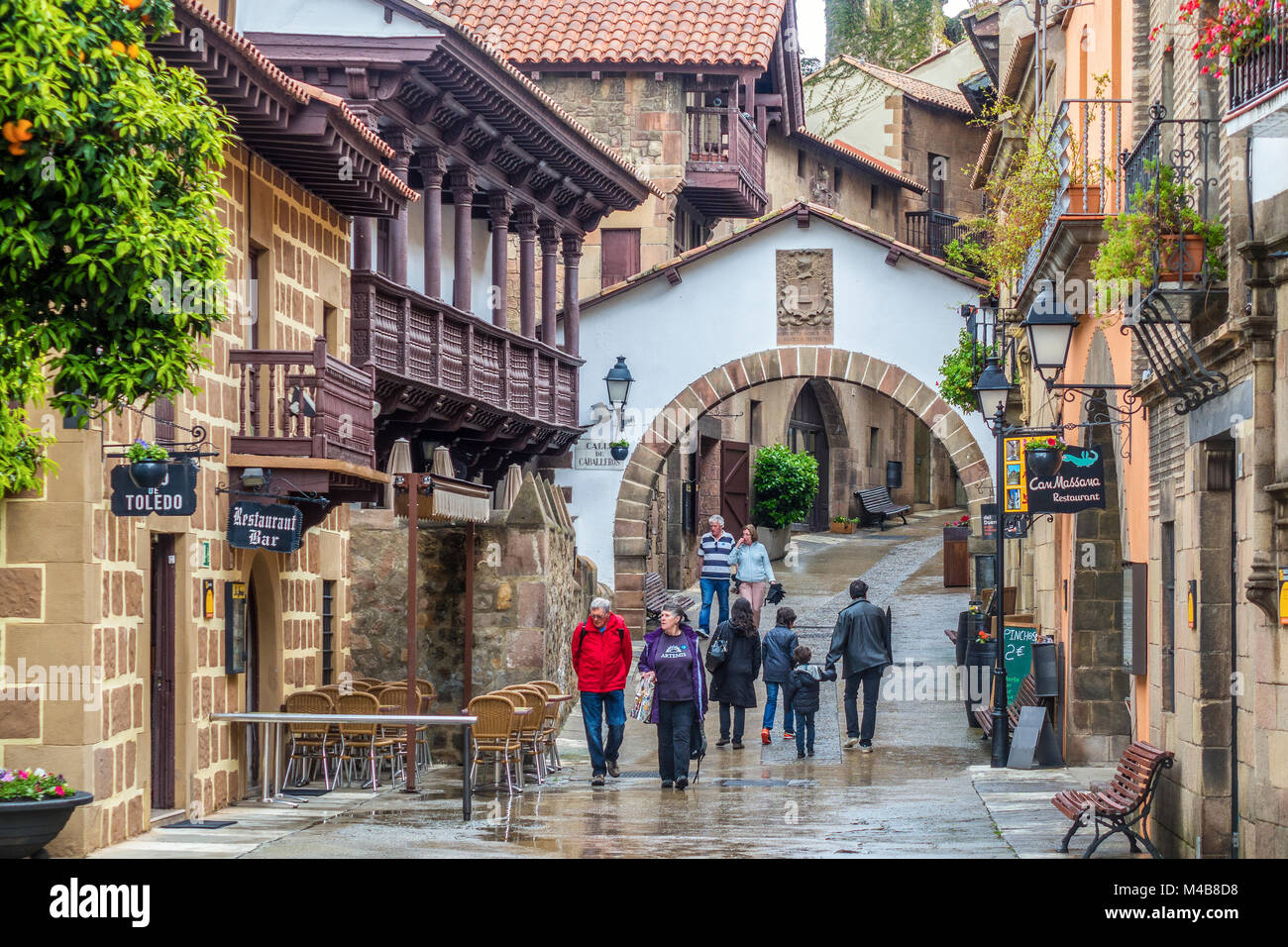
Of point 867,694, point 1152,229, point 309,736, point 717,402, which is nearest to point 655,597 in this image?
point 717,402

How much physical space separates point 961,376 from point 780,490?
13.3 m

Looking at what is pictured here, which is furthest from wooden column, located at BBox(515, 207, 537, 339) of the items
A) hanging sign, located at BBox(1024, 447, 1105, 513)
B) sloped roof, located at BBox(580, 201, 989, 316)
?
hanging sign, located at BBox(1024, 447, 1105, 513)

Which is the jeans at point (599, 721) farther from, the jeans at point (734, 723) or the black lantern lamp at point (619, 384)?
the black lantern lamp at point (619, 384)

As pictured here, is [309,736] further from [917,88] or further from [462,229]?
[917,88]

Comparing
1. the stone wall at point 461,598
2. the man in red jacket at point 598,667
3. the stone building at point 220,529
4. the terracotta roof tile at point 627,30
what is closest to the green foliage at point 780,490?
the terracotta roof tile at point 627,30

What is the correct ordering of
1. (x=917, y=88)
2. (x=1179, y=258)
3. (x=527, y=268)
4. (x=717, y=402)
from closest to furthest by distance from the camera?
1. (x=1179, y=258)
2. (x=527, y=268)
3. (x=717, y=402)
4. (x=917, y=88)

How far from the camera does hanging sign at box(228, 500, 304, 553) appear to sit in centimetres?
1405

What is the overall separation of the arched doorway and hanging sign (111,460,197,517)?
111 ft

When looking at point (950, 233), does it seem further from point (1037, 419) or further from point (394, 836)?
point (394, 836)

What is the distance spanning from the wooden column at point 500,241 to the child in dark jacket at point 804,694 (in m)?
8.37

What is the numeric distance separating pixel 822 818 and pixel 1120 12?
275 inches

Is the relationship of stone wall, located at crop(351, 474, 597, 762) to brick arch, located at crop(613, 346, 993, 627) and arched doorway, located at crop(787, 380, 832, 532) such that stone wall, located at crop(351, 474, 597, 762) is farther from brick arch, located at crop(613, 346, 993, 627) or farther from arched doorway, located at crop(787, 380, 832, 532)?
arched doorway, located at crop(787, 380, 832, 532)

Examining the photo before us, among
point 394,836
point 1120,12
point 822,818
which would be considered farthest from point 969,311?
point 394,836

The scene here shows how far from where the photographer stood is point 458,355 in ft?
73.5
